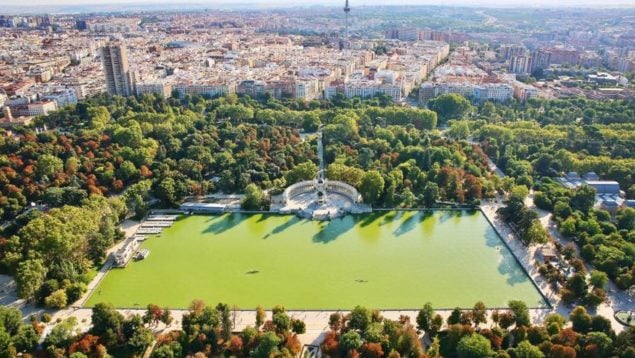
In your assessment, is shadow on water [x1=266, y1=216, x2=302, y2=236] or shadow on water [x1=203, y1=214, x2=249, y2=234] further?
shadow on water [x1=203, y1=214, x2=249, y2=234]

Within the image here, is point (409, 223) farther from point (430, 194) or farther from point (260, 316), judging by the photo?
point (260, 316)

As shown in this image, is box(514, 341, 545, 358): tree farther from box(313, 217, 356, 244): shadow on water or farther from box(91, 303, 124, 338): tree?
box(91, 303, 124, 338): tree

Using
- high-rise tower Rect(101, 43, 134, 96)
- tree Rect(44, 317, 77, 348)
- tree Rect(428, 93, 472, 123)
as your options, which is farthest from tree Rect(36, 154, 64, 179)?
tree Rect(428, 93, 472, 123)

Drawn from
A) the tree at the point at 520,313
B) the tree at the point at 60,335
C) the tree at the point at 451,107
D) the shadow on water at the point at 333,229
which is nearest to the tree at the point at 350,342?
the tree at the point at 520,313

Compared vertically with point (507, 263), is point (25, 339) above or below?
above

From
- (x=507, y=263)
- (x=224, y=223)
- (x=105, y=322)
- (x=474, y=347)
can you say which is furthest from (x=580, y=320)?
(x=224, y=223)

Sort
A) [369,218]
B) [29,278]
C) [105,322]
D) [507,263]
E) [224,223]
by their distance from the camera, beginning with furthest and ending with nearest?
[369,218] → [224,223] → [507,263] → [29,278] → [105,322]
